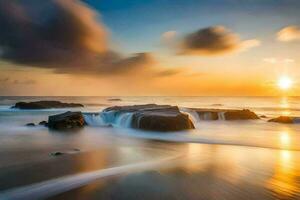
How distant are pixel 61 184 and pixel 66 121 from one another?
1300 centimetres

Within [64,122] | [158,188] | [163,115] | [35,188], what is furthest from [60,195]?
[64,122]

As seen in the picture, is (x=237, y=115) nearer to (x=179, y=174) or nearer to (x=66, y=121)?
(x=66, y=121)

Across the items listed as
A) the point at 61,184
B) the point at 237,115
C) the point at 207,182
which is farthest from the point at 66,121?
the point at 237,115

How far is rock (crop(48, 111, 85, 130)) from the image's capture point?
1798 centimetres

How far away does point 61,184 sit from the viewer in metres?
6.01

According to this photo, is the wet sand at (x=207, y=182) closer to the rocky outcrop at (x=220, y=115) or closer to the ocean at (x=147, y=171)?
the ocean at (x=147, y=171)

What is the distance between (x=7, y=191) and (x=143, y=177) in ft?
9.27

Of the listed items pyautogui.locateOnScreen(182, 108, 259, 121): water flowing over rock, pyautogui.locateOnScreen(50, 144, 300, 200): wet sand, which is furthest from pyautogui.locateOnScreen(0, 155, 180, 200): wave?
pyautogui.locateOnScreen(182, 108, 259, 121): water flowing over rock

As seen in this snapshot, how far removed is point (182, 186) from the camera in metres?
5.64

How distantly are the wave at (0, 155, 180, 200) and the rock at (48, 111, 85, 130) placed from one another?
1145cm

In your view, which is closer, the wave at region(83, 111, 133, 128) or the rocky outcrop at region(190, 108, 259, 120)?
the wave at region(83, 111, 133, 128)

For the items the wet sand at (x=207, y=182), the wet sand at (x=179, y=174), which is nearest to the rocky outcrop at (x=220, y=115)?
the wet sand at (x=179, y=174)

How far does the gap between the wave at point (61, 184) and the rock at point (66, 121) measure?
11448 mm

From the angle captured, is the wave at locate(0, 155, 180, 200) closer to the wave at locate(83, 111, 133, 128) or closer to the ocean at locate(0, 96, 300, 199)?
the ocean at locate(0, 96, 300, 199)
